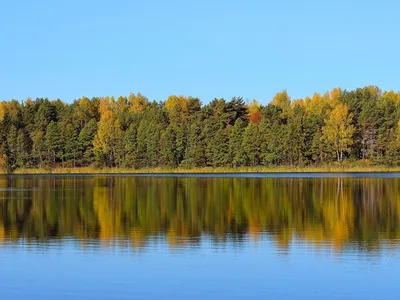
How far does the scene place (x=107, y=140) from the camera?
138m

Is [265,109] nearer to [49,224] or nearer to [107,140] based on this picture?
[107,140]

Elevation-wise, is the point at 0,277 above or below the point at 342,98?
below

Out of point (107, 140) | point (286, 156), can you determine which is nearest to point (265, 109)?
point (286, 156)

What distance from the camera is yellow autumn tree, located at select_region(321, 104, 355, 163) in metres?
121

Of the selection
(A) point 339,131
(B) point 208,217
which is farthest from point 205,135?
(B) point 208,217

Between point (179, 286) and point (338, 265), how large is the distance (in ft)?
17.6

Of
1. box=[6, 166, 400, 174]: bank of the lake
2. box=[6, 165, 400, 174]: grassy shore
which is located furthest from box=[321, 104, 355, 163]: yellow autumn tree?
box=[6, 166, 400, 174]: bank of the lake

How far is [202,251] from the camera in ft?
83.1

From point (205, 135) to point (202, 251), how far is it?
10435 centimetres

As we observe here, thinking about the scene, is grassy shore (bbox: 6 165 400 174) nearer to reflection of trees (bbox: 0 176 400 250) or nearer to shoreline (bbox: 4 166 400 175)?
shoreline (bbox: 4 166 400 175)

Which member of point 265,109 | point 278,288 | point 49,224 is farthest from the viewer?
point 265,109

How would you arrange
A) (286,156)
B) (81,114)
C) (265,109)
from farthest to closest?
(81,114), (265,109), (286,156)

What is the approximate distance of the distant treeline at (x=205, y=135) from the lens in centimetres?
12281

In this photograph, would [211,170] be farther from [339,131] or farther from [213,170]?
[339,131]
